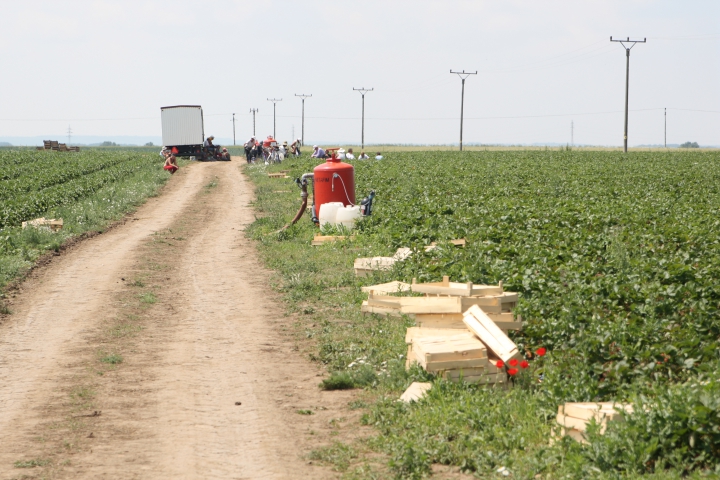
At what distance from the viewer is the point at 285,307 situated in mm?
12023

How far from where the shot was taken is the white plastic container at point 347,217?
1856 cm

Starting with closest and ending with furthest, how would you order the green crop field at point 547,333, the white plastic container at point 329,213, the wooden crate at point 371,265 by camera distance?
the green crop field at point 547,333
the wooden crate at point 371,265
the white plastic container at point 329,213

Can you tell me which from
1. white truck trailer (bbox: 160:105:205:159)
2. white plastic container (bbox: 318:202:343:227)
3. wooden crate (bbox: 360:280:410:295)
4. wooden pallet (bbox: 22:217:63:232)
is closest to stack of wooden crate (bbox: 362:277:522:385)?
wooden crate (bbox: 360:280:410:295)

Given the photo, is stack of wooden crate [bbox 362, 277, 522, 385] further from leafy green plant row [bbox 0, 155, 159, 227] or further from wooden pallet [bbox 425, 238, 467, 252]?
leafy green plant row [bbox 0, 155, 159, 227]

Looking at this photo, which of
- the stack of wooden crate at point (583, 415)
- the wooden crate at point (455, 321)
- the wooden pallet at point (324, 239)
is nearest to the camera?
the stack of wooden crate at point (583, 415)

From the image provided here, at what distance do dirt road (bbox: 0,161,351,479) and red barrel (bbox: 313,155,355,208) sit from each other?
3.97 metres

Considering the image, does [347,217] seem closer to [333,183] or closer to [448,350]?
[333,183]

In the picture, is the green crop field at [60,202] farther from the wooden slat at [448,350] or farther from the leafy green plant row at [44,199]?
the wooden slat at [448,350]

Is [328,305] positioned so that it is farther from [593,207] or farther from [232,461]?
[593,207]

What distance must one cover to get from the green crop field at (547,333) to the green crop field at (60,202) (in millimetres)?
4562

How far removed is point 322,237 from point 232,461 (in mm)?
11148

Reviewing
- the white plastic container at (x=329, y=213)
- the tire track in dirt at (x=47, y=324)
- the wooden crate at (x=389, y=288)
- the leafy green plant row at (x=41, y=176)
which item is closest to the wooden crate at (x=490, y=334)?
the wooden crate at (x=389, y=288)

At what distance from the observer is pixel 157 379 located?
28.2 ft

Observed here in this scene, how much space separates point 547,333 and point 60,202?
20124 mm
